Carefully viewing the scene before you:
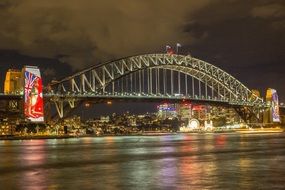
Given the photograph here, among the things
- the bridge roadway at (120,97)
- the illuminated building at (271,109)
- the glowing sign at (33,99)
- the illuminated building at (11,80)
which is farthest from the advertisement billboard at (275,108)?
the glowing sign at (33,99)

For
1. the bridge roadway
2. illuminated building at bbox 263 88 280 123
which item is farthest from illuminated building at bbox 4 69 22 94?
illuminated building at bbox 263 88 280 123

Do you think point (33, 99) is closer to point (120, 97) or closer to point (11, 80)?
point (120, 97)

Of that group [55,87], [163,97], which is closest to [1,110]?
[55,87]

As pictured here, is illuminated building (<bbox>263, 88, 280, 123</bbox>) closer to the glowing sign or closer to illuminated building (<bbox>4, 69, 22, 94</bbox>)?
illuminated building (<bbox>4, 69, 22, 94</bbox>)

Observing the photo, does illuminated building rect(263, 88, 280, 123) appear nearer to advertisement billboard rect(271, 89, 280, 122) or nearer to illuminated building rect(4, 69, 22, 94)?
advertisement billboard rect(271, 89, 280, 122)

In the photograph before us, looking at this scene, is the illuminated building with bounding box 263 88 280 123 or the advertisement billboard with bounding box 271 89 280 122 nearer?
the illuminated building with bounding box 263 88 280 123

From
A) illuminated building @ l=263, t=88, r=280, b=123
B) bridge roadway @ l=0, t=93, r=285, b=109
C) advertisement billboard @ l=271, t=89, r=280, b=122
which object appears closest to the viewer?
bridge roadway @ l=0, t=93, r=285, b=109

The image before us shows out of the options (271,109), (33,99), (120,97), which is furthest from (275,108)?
(33,99)

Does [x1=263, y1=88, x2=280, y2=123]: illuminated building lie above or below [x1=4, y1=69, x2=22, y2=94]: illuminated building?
below

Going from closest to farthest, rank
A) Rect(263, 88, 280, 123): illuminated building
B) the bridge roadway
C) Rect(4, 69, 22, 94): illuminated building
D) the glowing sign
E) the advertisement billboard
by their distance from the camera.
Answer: the glowing sign < the bridge roadway < Rect(4, 69, 22, 94): illuminated building < Rect(263, 88, 280, 123): illuminated building < the advertisement billboard
